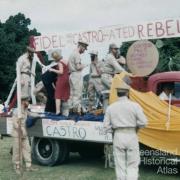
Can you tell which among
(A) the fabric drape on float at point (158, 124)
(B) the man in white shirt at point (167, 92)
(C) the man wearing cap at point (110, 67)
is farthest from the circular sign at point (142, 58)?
(A) the fabric drape on float at point (158, 124)

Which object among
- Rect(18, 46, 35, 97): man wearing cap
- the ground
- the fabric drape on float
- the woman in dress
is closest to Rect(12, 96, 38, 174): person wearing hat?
the ground

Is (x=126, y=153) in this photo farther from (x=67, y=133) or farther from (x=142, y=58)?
(x=142, y=58)

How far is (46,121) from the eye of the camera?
12.6m

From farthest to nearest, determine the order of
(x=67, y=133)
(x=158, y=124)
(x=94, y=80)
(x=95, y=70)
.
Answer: (x=94, y=80)
(x=95, y=70)
(x=67, y=133)
(x=158, y=124)

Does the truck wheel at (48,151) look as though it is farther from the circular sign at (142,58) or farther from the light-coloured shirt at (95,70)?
the circular sign at (142,58)

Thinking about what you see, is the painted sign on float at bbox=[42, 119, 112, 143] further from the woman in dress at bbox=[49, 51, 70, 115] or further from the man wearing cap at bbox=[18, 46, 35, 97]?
the man wearing cap at bbox=[18, 46, 35, 97]

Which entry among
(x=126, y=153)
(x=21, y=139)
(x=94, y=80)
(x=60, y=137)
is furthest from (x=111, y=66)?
(x=126, y=153)

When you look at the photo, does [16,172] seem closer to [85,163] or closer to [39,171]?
[39,171]

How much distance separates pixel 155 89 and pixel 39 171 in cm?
302

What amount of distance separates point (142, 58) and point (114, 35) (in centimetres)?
84

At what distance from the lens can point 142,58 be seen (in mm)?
12219

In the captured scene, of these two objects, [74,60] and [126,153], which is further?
[74,60]

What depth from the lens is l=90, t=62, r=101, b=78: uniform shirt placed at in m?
13.2

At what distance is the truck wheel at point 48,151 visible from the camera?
1273cm
